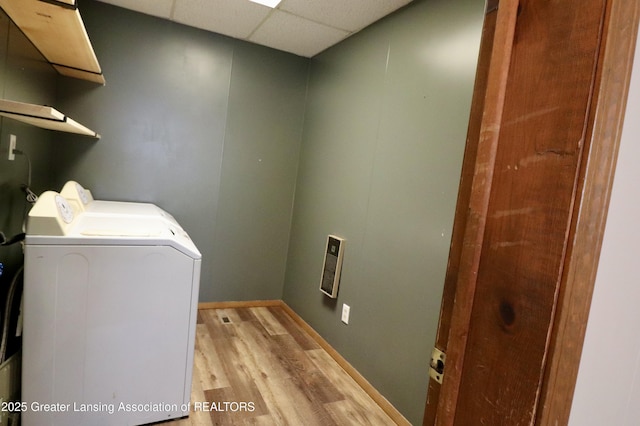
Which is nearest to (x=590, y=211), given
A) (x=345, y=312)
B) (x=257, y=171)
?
(x=345, y=312)

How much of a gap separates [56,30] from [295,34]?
64.4 inches

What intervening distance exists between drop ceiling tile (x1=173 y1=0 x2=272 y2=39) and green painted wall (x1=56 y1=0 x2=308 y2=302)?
135 mm

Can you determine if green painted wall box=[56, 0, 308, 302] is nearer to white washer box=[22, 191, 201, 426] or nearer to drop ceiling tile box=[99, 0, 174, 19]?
drop ceiling tile box=[99, 0, 174, 19]

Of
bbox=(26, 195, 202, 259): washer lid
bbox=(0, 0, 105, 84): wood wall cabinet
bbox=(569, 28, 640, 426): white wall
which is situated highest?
bbox=(0, 0, 105, 84): wood wall cabinet

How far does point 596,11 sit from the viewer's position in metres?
0.43

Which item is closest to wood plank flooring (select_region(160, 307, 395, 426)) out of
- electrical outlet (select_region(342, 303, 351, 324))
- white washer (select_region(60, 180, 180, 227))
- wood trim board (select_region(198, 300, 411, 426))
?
wood trim board (select_region(198, 300, 411, 426))

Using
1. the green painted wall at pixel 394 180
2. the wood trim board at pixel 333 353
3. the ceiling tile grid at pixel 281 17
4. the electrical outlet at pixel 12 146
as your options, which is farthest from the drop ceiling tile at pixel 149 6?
the wood trim board at pixel 333 353

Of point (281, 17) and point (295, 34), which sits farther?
point (295, 34)

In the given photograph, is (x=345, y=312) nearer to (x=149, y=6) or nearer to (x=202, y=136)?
(x=202, y=136)

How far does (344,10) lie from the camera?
2281 millimetres

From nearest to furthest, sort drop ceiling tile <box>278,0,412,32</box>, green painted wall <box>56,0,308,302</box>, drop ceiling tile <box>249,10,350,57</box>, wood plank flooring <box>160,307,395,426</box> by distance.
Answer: wood plank flooring <box>160,307,395,426</box> → drop ceiling tile <box>278,0,412,32</box> → drop ceiling tile <box>249,10,350,57</box> → green painted wall <box>56,0,308,302</box>

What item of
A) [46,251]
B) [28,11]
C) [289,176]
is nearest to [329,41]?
[289,176]

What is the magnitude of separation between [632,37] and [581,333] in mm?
380

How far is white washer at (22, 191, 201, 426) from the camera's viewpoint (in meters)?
1.51
